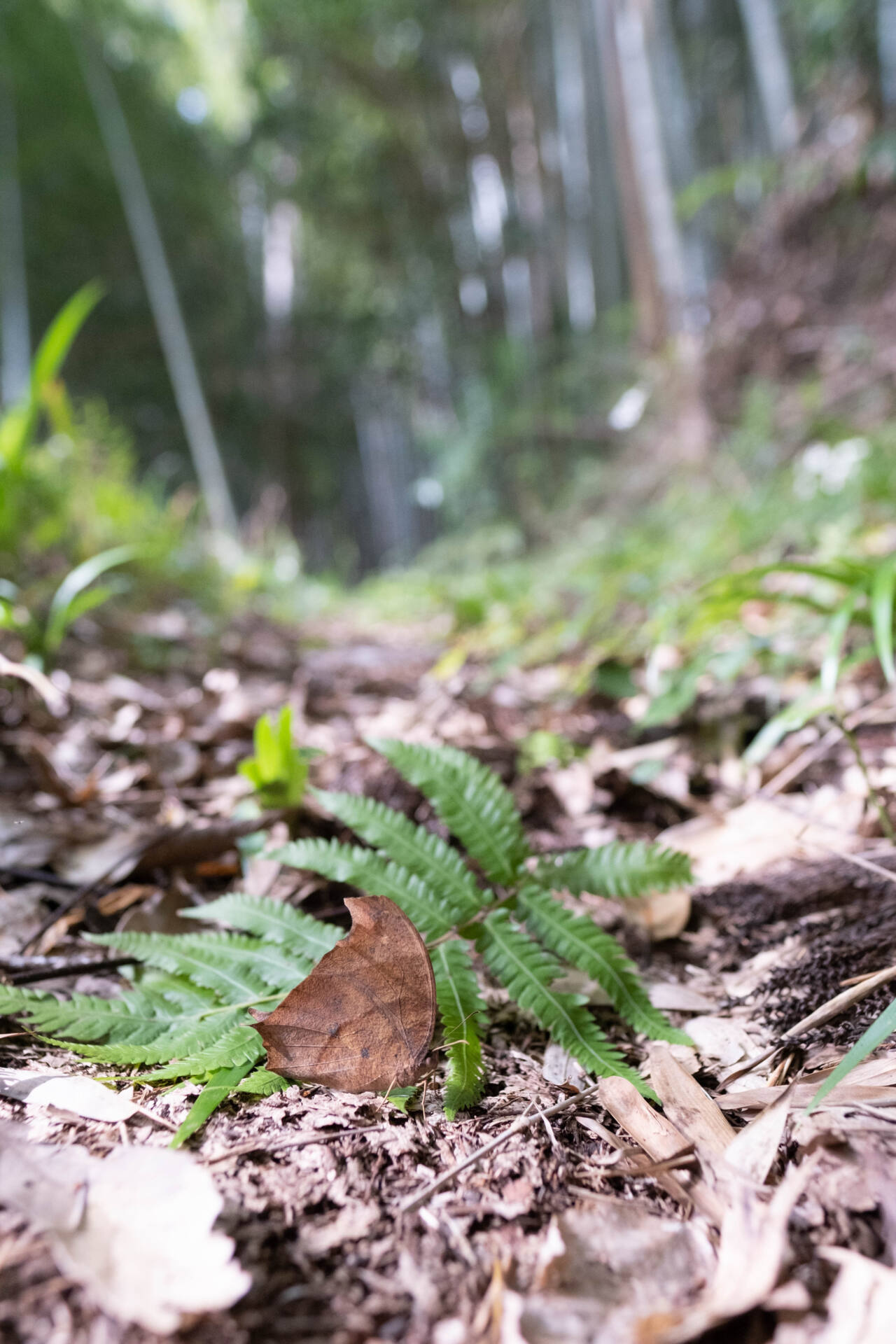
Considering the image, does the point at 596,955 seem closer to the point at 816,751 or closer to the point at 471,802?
the point at 471,802

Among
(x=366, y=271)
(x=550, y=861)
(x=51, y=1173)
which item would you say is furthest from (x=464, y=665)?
(x=366, y=271)

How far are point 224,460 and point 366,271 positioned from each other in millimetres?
3975

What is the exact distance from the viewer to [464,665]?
85.1 inches

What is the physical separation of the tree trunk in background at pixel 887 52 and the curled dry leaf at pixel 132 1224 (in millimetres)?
5174

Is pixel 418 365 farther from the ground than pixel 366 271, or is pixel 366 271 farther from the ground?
pixel 366 271

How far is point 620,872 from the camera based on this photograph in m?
0.80

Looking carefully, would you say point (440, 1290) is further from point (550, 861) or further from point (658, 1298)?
point (550, 861)

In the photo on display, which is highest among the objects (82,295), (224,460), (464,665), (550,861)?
(224,460)

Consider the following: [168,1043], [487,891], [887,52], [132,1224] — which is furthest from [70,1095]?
[887,52]

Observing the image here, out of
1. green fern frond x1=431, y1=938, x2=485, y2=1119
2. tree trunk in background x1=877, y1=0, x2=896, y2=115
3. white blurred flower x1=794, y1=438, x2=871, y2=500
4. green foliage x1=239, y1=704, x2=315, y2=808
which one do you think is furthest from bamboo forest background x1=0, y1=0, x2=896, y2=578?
green fern frond x1=431, y1=938, x2=485, y2=1119

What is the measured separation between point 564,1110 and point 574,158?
10051 mm

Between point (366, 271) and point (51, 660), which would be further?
point (366, 271)

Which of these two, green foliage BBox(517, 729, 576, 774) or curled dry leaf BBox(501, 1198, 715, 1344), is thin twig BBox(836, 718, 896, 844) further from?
curled dry leaf BBox(501, 1198, 715, 1344)

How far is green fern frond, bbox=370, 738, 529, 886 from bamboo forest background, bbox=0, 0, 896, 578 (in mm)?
2923
